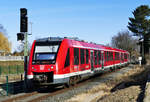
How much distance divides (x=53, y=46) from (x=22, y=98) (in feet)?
11.9

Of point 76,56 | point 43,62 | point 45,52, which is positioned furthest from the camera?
point 76,56

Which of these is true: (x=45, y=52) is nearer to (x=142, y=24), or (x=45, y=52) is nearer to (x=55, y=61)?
(x=55, y=61)

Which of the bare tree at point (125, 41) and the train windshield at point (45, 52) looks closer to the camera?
the train windshield at point (45, 52)

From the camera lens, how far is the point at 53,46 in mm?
14516

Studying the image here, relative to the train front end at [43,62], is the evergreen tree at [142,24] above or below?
above

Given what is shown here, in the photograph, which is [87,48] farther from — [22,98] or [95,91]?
[22,98]

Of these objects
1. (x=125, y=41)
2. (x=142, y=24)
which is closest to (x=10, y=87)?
(x=142, y=24)

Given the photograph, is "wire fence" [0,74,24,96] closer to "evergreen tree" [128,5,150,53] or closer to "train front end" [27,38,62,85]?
"train front end" [27,38,62,85]

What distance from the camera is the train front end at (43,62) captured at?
13.7 meters

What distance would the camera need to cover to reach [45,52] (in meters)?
14.4

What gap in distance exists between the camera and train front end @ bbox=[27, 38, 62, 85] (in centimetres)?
1374

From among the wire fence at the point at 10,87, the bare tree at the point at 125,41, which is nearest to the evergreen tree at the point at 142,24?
the bare tree at the point at 125,41

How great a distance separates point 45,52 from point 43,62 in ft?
2.36

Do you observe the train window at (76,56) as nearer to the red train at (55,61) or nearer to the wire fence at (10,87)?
the red train at (55,61)
